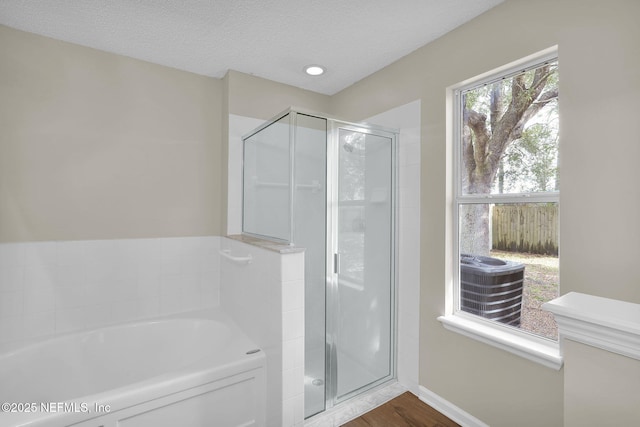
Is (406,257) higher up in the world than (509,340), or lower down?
higher up

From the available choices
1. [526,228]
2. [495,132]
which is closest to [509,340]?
[526,228]

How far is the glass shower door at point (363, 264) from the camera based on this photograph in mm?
2014

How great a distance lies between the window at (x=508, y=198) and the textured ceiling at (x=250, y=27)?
515 mm

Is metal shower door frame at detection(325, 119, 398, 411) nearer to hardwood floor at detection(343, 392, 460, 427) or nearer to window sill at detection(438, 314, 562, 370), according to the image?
hardwood floor at detection(343, 392, 460, 427)

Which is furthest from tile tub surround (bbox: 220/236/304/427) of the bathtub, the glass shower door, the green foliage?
the green foliage

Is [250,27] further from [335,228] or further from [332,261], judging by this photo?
[332,261]

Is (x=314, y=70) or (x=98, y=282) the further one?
(x=314, y=70)

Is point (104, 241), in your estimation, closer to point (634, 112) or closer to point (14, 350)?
point (14, 350)

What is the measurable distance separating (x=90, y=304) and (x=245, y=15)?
Result: 7.10 feet

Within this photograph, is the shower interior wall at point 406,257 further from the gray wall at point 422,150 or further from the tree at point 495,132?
the tree at point 495,132

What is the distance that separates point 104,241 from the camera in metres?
2.16

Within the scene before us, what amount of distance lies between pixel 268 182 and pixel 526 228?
1548 millimetres

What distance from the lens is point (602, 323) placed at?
769 mm

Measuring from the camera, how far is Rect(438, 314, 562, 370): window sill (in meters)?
1.41
